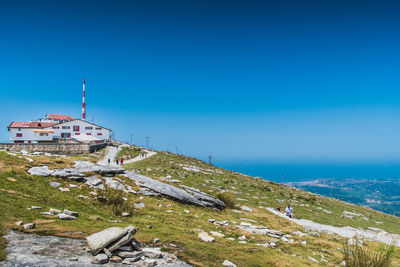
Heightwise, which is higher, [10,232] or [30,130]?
[30,130]

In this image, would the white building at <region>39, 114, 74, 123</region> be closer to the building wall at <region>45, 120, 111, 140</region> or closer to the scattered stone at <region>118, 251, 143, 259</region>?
the building wall at <region>45, 120, 111, 140</region>

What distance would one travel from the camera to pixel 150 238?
12.8 meters

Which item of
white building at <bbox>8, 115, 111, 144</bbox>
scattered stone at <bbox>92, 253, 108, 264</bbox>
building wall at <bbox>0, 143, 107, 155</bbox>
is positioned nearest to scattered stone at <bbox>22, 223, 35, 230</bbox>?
scattered stone at <bbox>92, 253, 108, 264</bbox>

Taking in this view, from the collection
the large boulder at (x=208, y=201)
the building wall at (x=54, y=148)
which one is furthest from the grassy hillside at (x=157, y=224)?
the building wall at (x=54, y=148)

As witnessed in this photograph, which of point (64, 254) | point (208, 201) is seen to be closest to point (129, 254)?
point (64, 254)

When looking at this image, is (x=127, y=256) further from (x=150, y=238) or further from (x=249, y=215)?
(x=249, y=215)

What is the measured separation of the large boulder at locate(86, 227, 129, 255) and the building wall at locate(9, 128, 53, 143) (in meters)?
83.5

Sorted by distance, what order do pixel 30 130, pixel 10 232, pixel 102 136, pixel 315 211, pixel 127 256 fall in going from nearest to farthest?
pixel 127 256
pixel 10 232
pixel 315 211
pixel 30 130
pixel 102 136

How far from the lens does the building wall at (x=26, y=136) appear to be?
261ft

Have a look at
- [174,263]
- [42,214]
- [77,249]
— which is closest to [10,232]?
[42,214]

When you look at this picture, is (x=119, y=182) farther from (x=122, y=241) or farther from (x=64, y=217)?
(x=122, y=241)

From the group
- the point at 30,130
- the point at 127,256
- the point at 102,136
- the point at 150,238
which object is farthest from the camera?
the point at 102,136

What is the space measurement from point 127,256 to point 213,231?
7798 mm

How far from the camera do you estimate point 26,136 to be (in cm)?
8100
